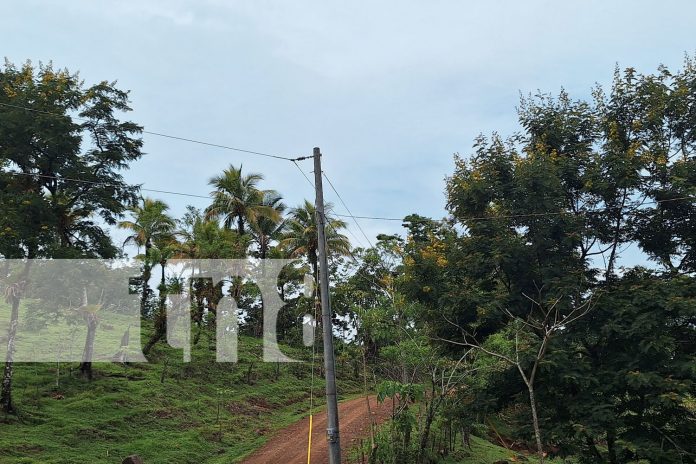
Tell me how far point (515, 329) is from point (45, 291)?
1353cm

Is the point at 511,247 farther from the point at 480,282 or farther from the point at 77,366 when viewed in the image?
the point at 77,366

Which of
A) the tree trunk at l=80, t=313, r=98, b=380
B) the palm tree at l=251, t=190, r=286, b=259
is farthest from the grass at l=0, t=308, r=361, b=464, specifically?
the palm tree at l=251, t=190, r=286, b=259

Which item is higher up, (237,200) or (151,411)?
(237,200)

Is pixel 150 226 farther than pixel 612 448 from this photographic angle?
Yes

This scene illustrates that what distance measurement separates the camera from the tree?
15.1 meters

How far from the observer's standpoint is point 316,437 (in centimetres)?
1728

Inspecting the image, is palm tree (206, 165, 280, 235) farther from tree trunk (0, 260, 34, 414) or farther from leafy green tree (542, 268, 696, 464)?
leafy green tree (542, 268, 696, 464)

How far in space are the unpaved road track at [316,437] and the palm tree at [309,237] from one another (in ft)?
29.1

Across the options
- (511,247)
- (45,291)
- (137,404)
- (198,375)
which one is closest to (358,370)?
(198,375)

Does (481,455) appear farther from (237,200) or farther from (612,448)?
(237,200)

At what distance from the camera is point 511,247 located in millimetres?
11555

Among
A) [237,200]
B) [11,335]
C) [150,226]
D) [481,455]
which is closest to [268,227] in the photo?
[237,200]

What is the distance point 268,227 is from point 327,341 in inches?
905

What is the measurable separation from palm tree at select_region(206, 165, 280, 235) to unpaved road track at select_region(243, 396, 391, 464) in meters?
12.3
